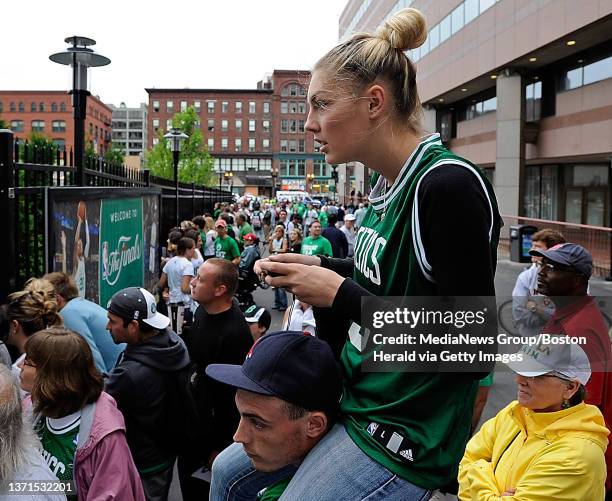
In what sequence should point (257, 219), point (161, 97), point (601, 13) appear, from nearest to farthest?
point (601, 13) → point (257, 219) → point (161, 97)

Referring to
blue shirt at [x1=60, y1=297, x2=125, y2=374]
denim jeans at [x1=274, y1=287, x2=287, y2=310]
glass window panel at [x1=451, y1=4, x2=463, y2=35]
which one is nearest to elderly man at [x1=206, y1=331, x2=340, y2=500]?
blue shirt at [x1=60, y1=297, x2=125, y2=374]

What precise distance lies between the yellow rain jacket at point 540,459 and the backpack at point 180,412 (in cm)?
186

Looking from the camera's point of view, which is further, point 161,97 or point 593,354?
point 161,97

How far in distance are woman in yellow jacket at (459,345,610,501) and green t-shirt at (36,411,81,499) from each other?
1.89 metres

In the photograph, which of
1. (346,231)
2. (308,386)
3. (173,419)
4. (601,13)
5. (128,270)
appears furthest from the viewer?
(601,13)

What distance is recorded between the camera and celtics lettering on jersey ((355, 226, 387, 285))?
1.82 metres

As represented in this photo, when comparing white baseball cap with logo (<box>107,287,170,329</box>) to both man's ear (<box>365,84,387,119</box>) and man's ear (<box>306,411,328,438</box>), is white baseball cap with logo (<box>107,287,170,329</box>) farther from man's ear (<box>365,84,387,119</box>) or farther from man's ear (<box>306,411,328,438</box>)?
man's ear (<box>365,84,387,119</box>)

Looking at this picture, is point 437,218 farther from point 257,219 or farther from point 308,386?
point 257,219

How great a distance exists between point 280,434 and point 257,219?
1060 inches

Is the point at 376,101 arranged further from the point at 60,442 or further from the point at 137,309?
the point at 137,309

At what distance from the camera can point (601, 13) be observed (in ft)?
67.9

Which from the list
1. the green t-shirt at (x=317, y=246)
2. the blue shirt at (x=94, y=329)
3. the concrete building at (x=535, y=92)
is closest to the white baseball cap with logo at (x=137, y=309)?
the blue shirt at (x=94, y=329)

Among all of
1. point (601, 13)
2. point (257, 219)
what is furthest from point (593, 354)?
point (257, 219)

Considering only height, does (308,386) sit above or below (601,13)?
below
